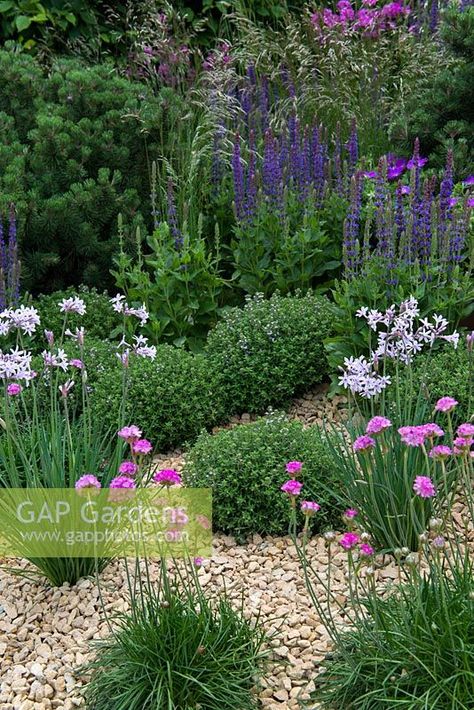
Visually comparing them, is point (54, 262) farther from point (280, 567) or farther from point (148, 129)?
point (280, 567)

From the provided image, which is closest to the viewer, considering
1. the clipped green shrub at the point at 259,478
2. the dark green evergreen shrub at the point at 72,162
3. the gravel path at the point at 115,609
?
the gravel path at the point at 115,609

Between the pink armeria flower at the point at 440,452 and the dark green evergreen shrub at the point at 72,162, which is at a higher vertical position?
the dark green evergreen shrub at the point at 72,162

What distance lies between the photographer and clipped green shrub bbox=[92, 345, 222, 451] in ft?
13.8

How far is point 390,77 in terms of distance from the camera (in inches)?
262

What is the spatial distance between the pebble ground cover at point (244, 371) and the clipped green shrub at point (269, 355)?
0.05 ft

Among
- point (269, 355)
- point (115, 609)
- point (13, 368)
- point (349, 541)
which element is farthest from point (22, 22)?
point (349, 541)

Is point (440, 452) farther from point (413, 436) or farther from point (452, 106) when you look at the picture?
point (452, 106)

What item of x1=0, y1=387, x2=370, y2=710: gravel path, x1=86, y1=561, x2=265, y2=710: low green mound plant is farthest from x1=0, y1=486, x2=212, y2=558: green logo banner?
x1=86, y1=561, x2=265, y2=710: low green mound plant

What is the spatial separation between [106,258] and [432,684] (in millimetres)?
3645

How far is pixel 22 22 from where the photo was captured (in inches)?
291

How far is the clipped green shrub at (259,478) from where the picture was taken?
11.6ft

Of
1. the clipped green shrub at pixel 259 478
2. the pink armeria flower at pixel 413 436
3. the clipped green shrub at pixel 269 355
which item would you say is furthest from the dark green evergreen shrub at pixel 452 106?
the pink armeria flower at pixel 413 436

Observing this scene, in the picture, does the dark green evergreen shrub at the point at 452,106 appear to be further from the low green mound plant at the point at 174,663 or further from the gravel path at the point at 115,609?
the low green mound plant at the point at 174,663

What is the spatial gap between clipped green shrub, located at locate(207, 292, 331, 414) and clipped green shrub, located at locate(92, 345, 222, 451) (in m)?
0.12
